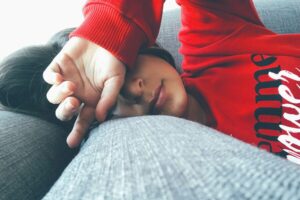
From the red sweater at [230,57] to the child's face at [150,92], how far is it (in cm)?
5

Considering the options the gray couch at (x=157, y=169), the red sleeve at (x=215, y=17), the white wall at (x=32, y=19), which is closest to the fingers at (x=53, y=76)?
the gray couch at (x=157, y=169)

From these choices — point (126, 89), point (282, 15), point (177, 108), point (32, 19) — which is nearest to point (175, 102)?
point (177, 108)

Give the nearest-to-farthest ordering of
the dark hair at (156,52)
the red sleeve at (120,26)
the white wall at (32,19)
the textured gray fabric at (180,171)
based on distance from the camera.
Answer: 1. the textured gray fabric at (180,171)
2. the red sleeve at (120,26)
3. the dark hair at (156,52)
4. the white wall at (32,19)

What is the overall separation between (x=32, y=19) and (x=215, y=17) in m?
0.73

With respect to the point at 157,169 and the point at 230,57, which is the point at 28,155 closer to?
the point at 157,169

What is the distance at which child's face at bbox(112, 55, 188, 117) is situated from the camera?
61cm

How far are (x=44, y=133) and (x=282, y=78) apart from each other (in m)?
0.51

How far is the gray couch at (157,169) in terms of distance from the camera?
20cm

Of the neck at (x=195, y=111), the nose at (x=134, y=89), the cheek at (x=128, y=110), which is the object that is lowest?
the neck at (x=195, y=111)

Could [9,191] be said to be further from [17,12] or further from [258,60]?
[17,12]

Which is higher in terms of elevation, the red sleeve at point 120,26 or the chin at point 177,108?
the red sleeve at point 120,26

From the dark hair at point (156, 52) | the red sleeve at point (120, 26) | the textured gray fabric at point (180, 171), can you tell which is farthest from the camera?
the dark hair at point (156, 52)

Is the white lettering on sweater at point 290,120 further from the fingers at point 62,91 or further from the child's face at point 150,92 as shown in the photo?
the fingers at point 62,91

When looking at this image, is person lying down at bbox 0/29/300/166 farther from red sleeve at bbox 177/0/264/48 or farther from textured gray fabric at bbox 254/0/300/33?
textured gray fabric at bbox 254/0/300/33
